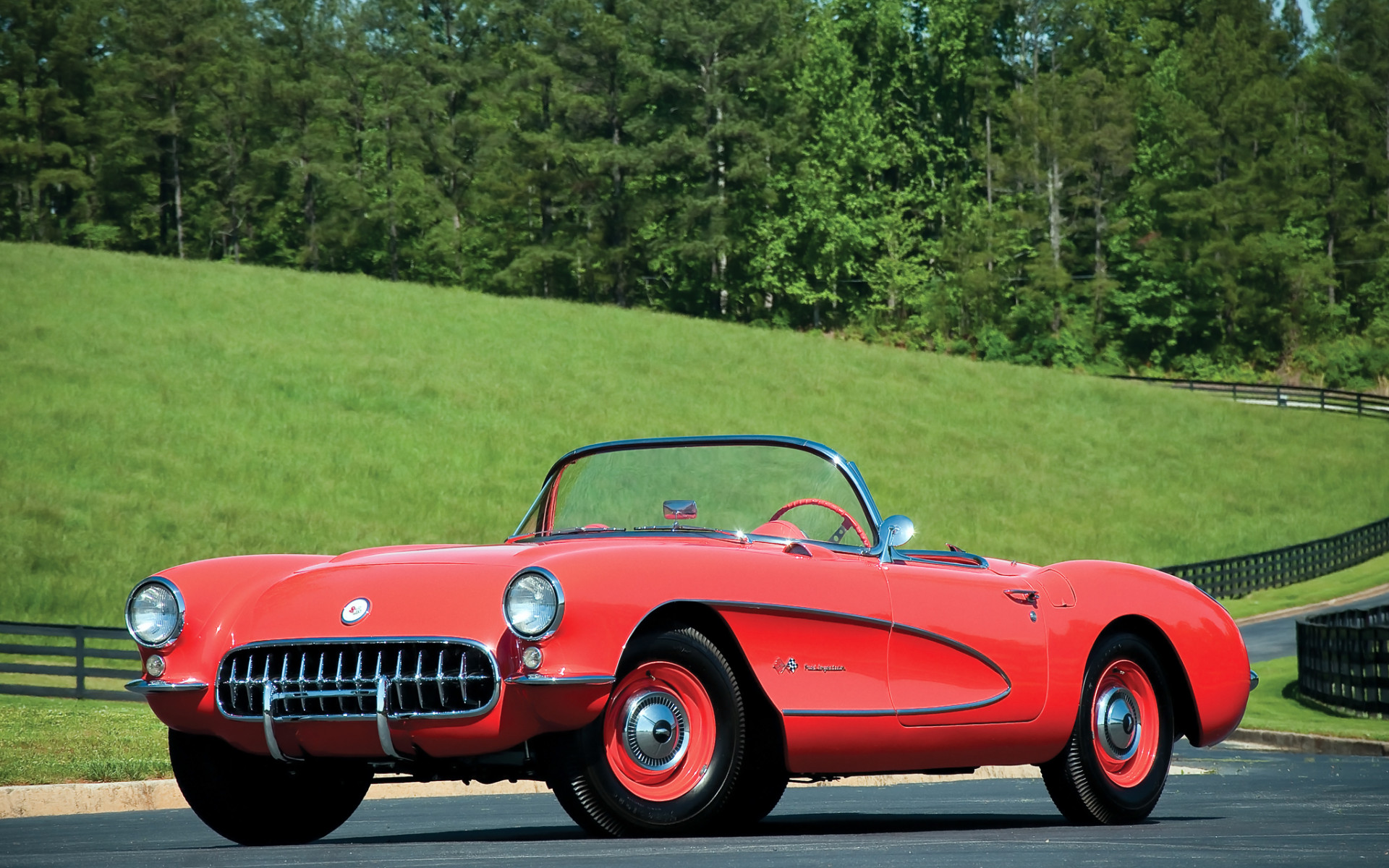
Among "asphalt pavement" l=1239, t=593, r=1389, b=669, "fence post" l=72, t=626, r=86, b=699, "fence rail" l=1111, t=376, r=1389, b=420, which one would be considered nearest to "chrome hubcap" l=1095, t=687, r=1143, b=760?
"fence post" l=72, t=626, r=86, b=699

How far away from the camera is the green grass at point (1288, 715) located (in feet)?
55.8

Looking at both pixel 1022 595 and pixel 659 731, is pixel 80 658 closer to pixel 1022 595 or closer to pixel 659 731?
pixel 1022 595

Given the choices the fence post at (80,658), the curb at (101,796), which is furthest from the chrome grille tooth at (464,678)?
the fence post at (80,658)

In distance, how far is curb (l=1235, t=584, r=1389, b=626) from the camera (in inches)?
1336

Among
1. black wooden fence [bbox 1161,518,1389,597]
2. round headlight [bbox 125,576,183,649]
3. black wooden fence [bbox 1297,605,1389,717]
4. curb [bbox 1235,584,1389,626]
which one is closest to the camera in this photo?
round headlight [bbox 125,576,183,649]

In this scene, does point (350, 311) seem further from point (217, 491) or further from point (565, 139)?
point (565, 139)

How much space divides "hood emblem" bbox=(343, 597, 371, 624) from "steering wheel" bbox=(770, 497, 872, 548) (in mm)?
2035

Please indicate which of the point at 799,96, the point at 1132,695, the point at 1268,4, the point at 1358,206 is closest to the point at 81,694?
the point at 1132,695

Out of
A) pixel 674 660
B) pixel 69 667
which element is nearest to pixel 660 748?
pixel 674 660

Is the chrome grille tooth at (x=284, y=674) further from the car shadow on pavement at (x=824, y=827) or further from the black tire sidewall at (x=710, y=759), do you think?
the black tire sidewall at (x=710, y=759)

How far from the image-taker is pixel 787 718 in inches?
247

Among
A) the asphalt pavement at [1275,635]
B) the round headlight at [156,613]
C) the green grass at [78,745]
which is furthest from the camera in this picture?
the asphalt pavement at [1275,635]

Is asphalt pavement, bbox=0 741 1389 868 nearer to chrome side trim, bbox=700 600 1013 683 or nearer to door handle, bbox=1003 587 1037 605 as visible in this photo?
chrome side trim, bbox=700 600 1013 683

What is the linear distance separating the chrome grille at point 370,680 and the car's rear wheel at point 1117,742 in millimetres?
2999
